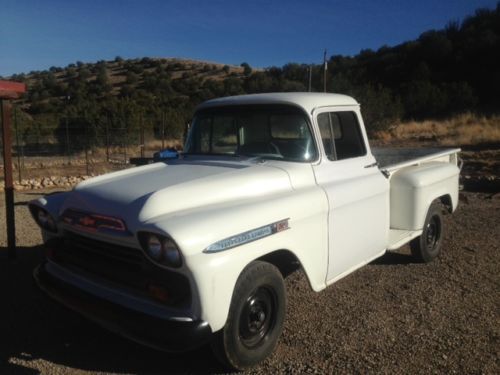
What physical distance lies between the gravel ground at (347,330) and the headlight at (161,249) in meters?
1.00

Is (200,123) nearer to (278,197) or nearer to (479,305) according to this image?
(278,197)

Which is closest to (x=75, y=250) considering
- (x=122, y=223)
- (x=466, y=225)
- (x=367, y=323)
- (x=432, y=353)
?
(x=122, y=223)

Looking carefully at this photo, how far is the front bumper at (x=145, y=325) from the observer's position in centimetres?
262

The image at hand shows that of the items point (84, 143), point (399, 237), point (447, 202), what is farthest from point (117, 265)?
point (84, 143)

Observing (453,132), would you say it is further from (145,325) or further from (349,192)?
(145,325)

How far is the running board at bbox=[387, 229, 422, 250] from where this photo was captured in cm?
468

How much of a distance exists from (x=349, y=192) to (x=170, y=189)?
5.22 feet

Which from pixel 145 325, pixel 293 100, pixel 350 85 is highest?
pixel 350 85

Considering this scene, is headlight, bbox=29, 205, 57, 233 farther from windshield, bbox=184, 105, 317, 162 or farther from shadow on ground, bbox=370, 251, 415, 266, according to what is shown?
shadow on ground, bbox=370, 251, 415, 266

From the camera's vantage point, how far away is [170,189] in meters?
3.11

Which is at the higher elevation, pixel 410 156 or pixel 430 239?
pixel 410 156

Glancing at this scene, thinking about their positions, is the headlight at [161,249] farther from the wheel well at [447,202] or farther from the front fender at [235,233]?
the wheel well at [447,202]

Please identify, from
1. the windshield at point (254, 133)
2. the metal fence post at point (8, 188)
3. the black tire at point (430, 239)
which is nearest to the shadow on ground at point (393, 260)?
the black tire at point (430, 239)

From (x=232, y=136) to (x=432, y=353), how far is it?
2.49 metres
